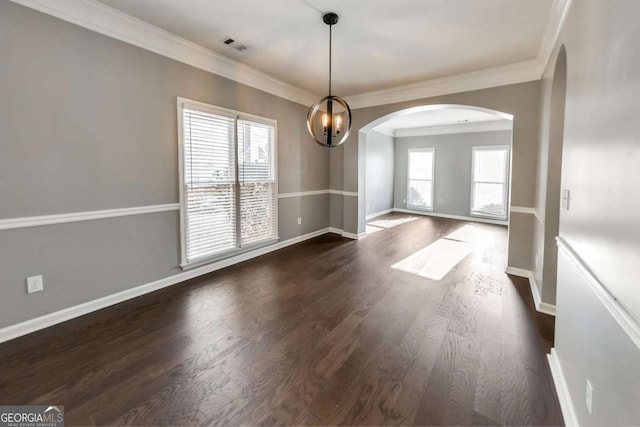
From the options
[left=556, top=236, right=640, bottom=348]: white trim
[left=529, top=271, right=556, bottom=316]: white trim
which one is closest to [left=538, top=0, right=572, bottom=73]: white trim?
[left=556, top=236, right=640, bottom=348]: white trim

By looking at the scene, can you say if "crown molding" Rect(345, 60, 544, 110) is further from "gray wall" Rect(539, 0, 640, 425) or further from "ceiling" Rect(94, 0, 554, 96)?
"gray wall" Rect(539, 0, 640, 425)

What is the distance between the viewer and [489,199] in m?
7.75

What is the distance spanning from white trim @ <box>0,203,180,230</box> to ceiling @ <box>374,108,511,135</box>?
5.19 m

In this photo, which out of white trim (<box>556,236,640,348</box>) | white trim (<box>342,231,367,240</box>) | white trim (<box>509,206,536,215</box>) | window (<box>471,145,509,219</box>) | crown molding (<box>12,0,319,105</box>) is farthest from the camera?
window (<box>471,145,509,219</box>)

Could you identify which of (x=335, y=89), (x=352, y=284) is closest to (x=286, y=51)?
(x=335, y=89)

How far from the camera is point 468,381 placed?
187 centimetres

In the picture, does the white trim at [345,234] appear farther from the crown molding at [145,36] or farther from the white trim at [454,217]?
the white trim at [454,217]

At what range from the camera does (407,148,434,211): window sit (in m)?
8.79

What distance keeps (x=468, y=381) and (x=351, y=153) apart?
4.50m

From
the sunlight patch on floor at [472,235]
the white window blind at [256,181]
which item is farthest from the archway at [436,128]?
the white window blind at [256,181]

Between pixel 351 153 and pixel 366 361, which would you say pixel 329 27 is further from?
pixel 366 361

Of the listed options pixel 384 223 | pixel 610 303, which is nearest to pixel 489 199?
pixel 384 223

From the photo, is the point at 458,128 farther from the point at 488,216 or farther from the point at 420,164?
the point at 488,216

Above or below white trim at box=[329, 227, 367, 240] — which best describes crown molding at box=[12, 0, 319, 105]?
above
